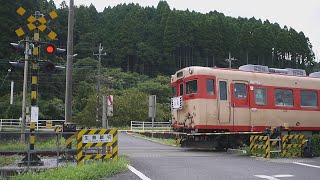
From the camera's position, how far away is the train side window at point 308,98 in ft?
61.0

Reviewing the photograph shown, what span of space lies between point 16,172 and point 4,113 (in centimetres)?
3971

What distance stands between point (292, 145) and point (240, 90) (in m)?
3.36

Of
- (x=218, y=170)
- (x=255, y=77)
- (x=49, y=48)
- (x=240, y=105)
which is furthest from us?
(x=255, y=77)

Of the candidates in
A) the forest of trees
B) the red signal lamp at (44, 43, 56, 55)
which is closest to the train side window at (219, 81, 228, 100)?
the red signal lamp at (44, 43, 56, 55)

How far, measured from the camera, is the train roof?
16.6 m

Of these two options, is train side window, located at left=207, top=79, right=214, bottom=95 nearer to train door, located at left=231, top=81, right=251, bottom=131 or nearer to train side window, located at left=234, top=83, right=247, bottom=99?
train door, located at left=231, top=81, right=251, bottom=131

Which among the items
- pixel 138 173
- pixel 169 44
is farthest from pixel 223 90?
pixel 169 44

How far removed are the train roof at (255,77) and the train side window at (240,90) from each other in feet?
0.90

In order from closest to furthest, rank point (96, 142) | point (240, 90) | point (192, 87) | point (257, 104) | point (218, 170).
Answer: point (218, 170) < point (96, 142) < point (192, 87) < point (240, 90) < point (257, 104)

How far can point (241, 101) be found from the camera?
16891mm

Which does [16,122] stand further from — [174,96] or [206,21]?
[206,21]

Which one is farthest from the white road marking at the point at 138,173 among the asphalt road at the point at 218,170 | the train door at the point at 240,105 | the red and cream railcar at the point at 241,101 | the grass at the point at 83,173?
the train door at the point at 240,105

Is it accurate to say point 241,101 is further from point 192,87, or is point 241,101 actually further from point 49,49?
point 49,49

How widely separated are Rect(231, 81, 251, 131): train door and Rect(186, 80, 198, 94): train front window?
170cm
